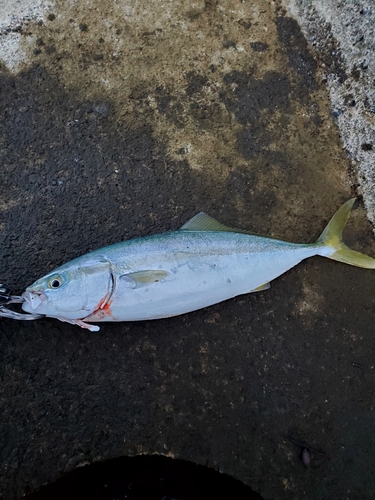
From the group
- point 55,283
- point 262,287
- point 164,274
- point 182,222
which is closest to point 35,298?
point 55,283

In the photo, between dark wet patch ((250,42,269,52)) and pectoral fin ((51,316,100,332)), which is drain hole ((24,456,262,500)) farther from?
dark wet patch ((250,42,269,52))

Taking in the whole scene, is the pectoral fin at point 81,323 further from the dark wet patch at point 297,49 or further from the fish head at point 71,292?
the dark wet patch at point 297,49

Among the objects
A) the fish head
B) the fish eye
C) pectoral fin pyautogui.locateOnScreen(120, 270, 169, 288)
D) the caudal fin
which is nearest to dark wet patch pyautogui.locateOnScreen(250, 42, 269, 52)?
the caudal fin

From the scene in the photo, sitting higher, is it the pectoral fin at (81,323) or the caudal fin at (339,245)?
the caudal fin at (339,245)

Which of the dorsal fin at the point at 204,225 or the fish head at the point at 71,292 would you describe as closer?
the fish head at the point at 71,292

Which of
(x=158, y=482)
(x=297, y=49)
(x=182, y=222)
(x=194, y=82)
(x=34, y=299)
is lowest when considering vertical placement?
(x=158, y=482)

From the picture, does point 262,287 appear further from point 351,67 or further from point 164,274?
point 351,67

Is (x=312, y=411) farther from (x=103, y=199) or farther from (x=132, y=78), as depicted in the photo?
(x=132, y=78)

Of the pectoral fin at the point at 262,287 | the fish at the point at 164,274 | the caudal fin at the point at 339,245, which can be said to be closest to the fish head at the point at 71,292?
the fish at the point at 164,274

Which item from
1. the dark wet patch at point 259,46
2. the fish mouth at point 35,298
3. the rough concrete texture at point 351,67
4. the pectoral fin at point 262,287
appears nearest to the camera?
the fish mouth at point 35,298
